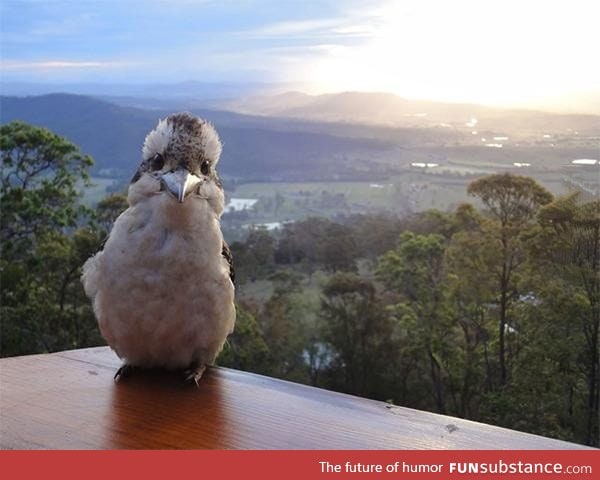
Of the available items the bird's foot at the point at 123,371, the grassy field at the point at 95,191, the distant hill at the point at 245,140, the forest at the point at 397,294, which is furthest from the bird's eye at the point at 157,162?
the grassy field at the point at 95,191

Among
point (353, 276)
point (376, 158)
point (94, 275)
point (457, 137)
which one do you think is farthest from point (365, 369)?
point (94, 275)

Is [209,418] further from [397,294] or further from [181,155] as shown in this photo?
[397,294]

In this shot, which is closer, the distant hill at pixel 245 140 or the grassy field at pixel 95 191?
the distant hill at pixel 245 140

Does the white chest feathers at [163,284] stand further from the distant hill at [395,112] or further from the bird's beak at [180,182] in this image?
the distant hill at [395,112]

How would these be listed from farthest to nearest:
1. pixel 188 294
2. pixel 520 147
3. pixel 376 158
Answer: pixel 376 158
pixel 520 147
pixel 188 294
